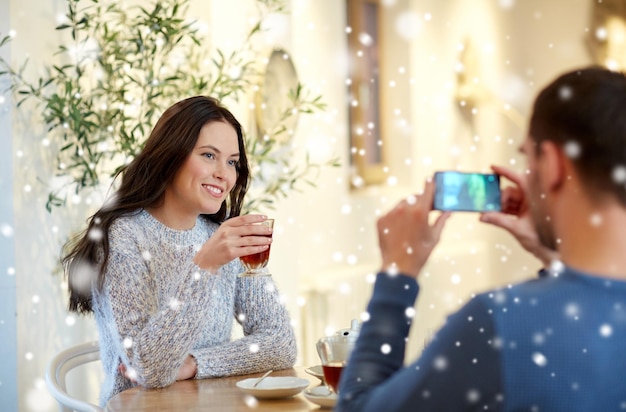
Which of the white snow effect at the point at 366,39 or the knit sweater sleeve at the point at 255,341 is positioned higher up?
the white snow effect at the point at 366,39

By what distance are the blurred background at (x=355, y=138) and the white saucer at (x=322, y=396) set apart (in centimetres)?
81

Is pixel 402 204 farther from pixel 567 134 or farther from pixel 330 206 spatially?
pixel 330 206

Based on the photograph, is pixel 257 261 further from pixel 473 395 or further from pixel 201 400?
pixel 473 395

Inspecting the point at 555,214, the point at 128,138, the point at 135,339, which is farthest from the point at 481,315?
the point at 128,138

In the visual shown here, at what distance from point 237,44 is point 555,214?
260 cm

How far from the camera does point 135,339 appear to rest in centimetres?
171

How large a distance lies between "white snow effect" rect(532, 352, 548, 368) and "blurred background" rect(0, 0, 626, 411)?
4.84 ft

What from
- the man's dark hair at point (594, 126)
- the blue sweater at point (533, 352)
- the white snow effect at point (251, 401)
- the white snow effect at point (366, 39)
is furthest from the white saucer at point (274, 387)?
the white snow effect at point (366, 39)

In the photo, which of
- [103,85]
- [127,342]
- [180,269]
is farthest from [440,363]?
[103,85]

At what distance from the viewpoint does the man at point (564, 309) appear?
0.79 meters

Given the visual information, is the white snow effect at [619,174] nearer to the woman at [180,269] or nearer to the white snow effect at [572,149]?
the white snow effect at [572,149]

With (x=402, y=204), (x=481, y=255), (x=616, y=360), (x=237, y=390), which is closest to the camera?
(x=616, y=360)

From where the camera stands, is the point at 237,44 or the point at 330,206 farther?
the point at 330,206

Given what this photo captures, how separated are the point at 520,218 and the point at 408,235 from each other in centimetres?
23
